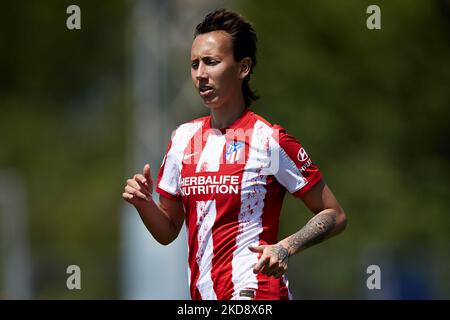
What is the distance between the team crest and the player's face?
0.26 meters

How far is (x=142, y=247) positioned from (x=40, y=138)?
38.2 ft

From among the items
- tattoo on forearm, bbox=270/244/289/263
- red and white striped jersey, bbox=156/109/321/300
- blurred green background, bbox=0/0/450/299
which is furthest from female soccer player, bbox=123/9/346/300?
blurred green background, bbox=0/0/450/299

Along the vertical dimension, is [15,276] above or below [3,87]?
below

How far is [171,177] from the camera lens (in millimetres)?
6871

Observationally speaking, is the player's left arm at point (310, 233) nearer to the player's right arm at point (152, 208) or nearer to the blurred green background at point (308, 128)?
the player's right arm at point (152, 208)

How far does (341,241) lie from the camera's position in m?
19.4

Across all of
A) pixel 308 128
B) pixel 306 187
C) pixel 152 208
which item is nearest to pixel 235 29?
pixel 306 187

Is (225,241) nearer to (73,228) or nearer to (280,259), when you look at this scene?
(280,259)

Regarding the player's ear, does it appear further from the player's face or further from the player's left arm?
the player's left arm

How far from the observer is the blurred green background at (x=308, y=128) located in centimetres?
2033

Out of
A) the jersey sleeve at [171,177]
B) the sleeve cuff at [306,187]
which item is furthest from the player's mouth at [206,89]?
the sleeve cuff at [306,187]

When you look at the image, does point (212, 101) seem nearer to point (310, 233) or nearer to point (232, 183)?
point (232, 183)

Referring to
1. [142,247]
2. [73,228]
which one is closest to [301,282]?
[142,247]

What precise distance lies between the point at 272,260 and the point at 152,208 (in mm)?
1026
